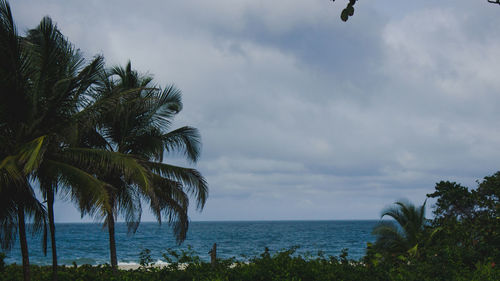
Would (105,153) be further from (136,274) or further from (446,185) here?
(446,185)

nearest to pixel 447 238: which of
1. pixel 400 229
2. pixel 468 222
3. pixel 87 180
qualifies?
pixel 468 222

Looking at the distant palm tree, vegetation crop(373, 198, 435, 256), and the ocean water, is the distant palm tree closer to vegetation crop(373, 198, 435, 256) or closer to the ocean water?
vegetation crop(373, 198, 435, 256)

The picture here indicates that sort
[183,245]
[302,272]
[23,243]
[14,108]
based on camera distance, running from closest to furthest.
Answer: [302,272], [14,108], [23,243], [183,245]

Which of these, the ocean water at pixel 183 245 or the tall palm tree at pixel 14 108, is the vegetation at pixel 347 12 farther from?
the ocean water at pixel 183 245

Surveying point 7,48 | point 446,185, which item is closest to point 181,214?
point 7,48

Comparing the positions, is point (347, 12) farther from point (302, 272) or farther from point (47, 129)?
point (47, 129)

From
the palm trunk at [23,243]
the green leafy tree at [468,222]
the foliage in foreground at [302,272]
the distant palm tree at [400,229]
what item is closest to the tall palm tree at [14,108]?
the palm trunk at [23,243]

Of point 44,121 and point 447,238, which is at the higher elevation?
point 44,121

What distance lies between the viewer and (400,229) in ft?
54.0

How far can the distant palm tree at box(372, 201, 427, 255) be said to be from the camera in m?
16.0

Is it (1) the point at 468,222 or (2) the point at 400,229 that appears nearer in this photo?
(1) the point at 468,222

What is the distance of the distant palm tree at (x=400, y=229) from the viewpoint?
15984 millimetres

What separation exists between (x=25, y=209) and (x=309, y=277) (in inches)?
251

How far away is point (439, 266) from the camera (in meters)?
8.89
